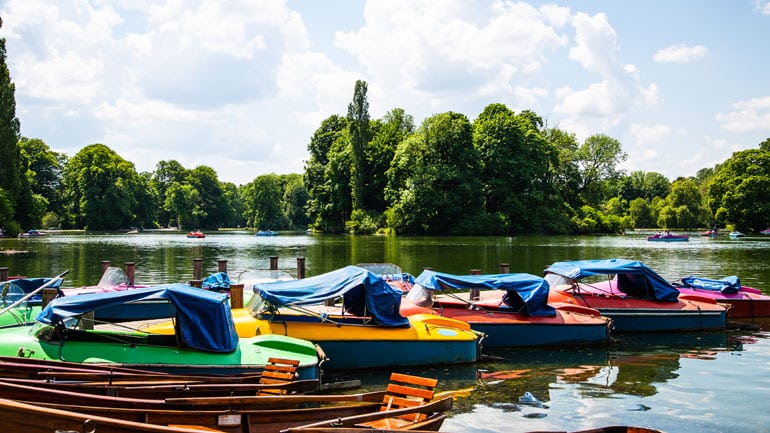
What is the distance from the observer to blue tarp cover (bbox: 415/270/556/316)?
18875mm

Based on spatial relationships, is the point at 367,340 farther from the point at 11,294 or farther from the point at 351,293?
the point at 11,294

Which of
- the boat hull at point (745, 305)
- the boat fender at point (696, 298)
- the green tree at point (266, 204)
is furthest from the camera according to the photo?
the green tree at point (266, 204)

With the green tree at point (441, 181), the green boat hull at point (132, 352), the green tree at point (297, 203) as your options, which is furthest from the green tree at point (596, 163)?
the green boat hull at point (132, 352)

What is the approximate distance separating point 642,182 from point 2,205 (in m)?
140

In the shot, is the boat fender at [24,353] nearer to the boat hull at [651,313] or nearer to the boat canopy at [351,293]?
the boat canopy at [351,293]

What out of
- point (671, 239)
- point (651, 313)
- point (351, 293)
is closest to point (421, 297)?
point (351, 293)

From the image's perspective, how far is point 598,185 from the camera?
102875 millimetres

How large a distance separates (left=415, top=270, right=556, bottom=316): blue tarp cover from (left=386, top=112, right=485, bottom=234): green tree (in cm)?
6442

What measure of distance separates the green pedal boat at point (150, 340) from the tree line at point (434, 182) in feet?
185

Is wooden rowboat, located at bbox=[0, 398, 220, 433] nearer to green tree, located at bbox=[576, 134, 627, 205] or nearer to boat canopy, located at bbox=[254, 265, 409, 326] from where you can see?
boat canopy, located at bbox=[254, 265, 409, 326]

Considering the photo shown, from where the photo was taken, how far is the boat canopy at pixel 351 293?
15.9m

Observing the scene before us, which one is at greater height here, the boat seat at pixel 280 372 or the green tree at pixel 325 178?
the green tree at pixel 325 178

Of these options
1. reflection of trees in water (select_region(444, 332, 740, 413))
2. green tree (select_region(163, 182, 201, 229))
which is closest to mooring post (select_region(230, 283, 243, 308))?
reflection of trees in water (select_region(444, 332, 740, 413))

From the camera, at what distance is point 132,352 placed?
12773mm
